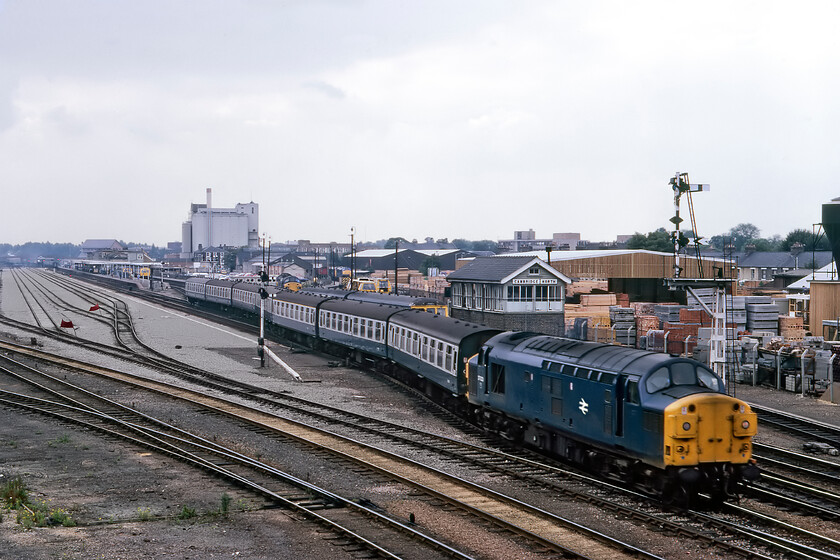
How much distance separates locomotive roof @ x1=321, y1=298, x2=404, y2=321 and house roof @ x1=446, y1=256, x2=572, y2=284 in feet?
35.5

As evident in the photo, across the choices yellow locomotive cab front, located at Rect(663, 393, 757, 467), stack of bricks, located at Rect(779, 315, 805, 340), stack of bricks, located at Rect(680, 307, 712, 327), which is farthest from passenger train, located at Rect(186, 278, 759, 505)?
stack of bricks, located at Rect(779, 315, 805, 340)

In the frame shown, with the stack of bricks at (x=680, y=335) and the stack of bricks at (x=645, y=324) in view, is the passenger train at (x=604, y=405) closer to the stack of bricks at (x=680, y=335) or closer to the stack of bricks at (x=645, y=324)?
the stack of bricks at (x=680, y=335)

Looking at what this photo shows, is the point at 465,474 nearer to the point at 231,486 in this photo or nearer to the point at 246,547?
the point at 231,486

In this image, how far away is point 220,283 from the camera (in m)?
85.1

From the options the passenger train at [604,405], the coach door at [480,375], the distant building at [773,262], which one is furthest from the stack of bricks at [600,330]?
the distant building at [773,262]

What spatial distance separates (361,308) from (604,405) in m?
26.8

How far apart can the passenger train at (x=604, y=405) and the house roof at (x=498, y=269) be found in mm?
21651

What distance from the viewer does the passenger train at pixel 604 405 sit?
1631cm

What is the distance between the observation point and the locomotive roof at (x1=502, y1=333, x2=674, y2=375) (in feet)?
57.7

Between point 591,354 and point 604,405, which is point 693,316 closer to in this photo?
point 591,354

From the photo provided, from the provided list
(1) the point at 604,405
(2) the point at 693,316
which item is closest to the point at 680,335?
(2) the point at 693,316

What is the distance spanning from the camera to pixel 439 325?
103 feet

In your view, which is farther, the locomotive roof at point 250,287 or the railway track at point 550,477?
the locomotive roof at point 250,287

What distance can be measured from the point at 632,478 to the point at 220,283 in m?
71.7
